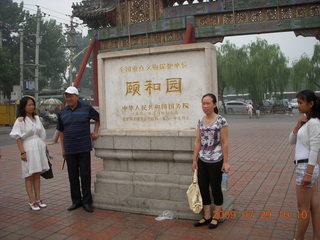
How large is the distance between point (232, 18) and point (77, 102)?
5.87 metres

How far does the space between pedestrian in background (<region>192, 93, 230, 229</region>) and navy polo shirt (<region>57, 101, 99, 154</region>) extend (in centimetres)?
156

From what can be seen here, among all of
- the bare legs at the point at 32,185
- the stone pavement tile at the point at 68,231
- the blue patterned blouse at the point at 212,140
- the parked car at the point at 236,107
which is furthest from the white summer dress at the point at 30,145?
the parked car at the point at 236,107

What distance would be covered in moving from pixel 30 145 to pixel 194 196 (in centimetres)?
234

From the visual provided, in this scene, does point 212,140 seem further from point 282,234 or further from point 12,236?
point 12,236

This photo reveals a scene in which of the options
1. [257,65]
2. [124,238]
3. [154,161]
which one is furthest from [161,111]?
[257,65]

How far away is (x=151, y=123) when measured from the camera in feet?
14.0

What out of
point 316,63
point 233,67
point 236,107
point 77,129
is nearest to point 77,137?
point 77,129

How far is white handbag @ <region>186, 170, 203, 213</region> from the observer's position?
3699 millimetres

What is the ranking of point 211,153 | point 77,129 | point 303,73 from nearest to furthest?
point 211,153 < point 77,129 < point 303,73

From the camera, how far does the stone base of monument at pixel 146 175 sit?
13.3ft

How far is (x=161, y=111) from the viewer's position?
420 centimetres

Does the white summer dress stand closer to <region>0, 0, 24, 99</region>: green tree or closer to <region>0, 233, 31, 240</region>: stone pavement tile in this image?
<region>0, 233, 31, 240</region>: stone pavement tile

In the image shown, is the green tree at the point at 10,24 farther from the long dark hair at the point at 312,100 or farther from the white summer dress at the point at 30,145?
the long dark hair at the point at 312,100
